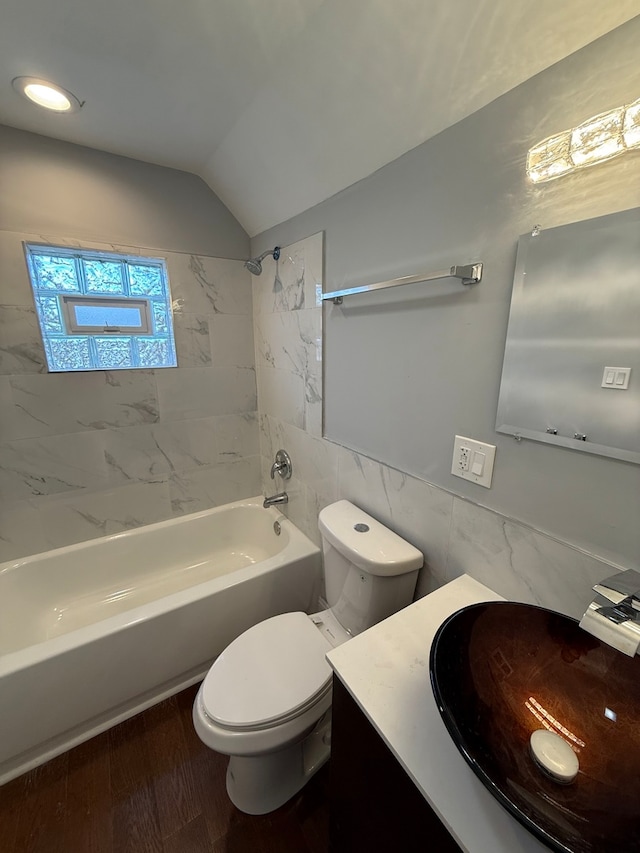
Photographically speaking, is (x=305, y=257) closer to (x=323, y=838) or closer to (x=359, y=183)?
(x=359, y=183)

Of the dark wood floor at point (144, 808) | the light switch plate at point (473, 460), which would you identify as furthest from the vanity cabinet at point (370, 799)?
the light switch plate at point (473, 460)

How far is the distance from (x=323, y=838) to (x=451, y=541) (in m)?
1.09

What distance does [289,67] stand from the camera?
1.07 m

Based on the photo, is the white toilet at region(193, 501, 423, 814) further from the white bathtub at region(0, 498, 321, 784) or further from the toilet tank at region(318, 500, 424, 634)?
the white bathtub at region(0, 498, 321, 784)

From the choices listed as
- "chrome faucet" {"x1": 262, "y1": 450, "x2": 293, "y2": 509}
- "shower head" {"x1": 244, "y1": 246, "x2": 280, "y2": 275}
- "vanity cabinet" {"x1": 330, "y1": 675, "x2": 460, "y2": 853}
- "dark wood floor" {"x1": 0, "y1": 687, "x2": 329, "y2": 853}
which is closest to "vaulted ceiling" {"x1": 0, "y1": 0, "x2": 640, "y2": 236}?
"shower head" {"x1": 244, "y1": 246, "x2": 280, "y2": 275}

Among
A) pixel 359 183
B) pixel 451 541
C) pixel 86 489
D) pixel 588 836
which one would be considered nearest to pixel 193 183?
pixel 359 183

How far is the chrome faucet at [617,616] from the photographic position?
1.86ft

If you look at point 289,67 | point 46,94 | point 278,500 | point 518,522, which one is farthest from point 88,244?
point 518,522

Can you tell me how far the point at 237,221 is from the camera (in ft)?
6.57

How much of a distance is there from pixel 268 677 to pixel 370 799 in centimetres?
50

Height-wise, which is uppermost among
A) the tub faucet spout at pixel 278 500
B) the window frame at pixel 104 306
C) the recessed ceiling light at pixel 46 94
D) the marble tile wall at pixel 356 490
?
the recessed ceiling light at pixel 46 94

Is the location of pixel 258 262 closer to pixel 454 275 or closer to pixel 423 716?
pixel 454 275

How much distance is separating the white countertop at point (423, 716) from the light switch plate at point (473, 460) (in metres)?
0.33

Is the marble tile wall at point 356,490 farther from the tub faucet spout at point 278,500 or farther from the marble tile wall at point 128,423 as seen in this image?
the marble tile wall at point 128,423
